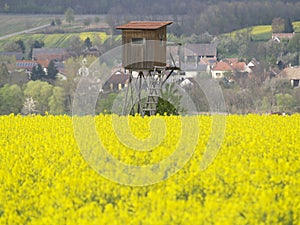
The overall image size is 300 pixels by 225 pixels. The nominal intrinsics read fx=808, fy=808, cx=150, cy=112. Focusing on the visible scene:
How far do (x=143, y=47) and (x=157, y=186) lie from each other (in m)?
18.8

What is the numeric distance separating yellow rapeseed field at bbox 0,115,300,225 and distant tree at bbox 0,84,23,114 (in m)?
68.3

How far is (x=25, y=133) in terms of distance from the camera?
16.4 meters

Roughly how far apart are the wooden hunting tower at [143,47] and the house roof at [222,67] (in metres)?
80.5

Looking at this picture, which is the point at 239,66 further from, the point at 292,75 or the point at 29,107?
the point at 29,107

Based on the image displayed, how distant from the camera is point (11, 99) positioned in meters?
86.2

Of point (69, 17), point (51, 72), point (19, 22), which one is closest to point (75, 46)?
point (51, 72)

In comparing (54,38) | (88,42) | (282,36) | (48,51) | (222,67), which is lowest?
(222,67)

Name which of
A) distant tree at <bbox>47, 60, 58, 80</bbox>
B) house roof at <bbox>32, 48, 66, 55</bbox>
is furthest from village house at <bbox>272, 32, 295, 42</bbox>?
distant tree at <bbox>47, 60, 58, 80</bbox>

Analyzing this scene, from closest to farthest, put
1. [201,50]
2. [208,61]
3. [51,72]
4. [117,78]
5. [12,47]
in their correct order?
[117,78] < [51,72] < [208,61] < [201,50] < [12,47]

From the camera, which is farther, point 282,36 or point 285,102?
point 282,36

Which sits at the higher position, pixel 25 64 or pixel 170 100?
pixel 25 64

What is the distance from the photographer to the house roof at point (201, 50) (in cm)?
12364

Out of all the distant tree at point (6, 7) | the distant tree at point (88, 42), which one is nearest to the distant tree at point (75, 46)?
the distant tree at point (88, 42)

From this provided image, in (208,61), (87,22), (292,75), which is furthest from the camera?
(87,22)
